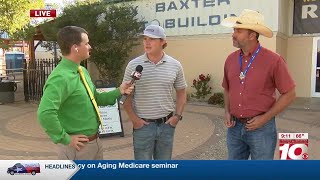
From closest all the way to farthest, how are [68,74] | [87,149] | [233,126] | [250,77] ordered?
[68,74], [87,149], [250,77], [233,126]

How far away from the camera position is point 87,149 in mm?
2752

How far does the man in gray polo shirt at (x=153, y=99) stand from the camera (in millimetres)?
3328

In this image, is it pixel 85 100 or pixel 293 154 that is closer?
pixel 85 100

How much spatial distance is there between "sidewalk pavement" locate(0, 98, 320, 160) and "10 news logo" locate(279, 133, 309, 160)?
2.50 meters

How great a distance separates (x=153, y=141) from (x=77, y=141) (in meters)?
0.99

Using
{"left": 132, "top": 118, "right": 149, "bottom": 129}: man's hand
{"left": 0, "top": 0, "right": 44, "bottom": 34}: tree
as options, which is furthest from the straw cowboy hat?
{"left": 0, "top": 0, "right": 44, "bottom": 34}: tree

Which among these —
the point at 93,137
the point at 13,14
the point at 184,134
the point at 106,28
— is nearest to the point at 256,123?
the point at 93,137

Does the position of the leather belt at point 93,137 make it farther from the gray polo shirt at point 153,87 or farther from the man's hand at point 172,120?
the man's hand at point 172,120

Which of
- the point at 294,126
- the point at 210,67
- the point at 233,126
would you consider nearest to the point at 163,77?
the point at 233,126

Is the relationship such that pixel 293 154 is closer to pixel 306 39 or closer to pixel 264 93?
pixel 264 93

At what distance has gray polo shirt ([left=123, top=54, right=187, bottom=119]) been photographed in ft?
10.9

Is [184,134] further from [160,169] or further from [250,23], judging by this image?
[160,169]

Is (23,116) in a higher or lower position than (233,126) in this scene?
lower

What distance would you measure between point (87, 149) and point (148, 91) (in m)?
0.87
